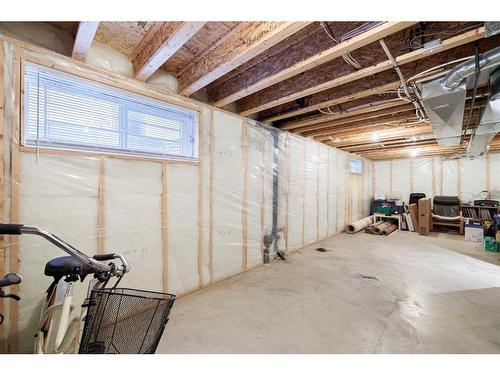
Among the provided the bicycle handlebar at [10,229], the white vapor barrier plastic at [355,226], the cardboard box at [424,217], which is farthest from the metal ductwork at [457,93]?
the cardboard box at [424,217]

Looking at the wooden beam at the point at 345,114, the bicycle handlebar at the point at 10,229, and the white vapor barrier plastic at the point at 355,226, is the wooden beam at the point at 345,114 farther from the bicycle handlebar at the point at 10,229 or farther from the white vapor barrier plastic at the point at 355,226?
the white vapor barrier plastic at the point at 355,226

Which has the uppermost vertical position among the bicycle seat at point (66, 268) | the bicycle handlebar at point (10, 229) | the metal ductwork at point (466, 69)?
the metal ductwork at point (466, 69)

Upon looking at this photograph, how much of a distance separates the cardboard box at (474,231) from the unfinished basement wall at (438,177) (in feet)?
4.43

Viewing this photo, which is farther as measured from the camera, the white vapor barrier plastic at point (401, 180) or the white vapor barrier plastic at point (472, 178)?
the white vapor barrier plastic at point (401, 180)

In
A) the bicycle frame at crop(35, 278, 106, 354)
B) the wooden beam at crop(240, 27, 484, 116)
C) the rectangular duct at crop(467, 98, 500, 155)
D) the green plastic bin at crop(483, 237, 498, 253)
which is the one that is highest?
the wooden beam at crop(240, 27, 484, 116)

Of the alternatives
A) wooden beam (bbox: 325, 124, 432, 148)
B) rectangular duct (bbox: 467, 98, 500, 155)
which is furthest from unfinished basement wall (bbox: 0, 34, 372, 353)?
rectangular duct (bbox: 467, 98, 500, 155)

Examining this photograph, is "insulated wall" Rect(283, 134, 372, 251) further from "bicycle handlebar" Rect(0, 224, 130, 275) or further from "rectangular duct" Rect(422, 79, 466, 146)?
"bicycle handlebar" Rect(0, 224, 130, 275)

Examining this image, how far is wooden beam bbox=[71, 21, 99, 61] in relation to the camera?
52.1 inches

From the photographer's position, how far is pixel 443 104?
2031 mm

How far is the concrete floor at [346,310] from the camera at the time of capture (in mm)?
1611

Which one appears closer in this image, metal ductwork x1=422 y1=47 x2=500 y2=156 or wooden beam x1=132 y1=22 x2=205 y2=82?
wooden beam x1=132 y1=22 x2=205 y2=82

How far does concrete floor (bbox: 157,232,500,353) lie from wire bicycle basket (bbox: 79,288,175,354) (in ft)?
2.16
